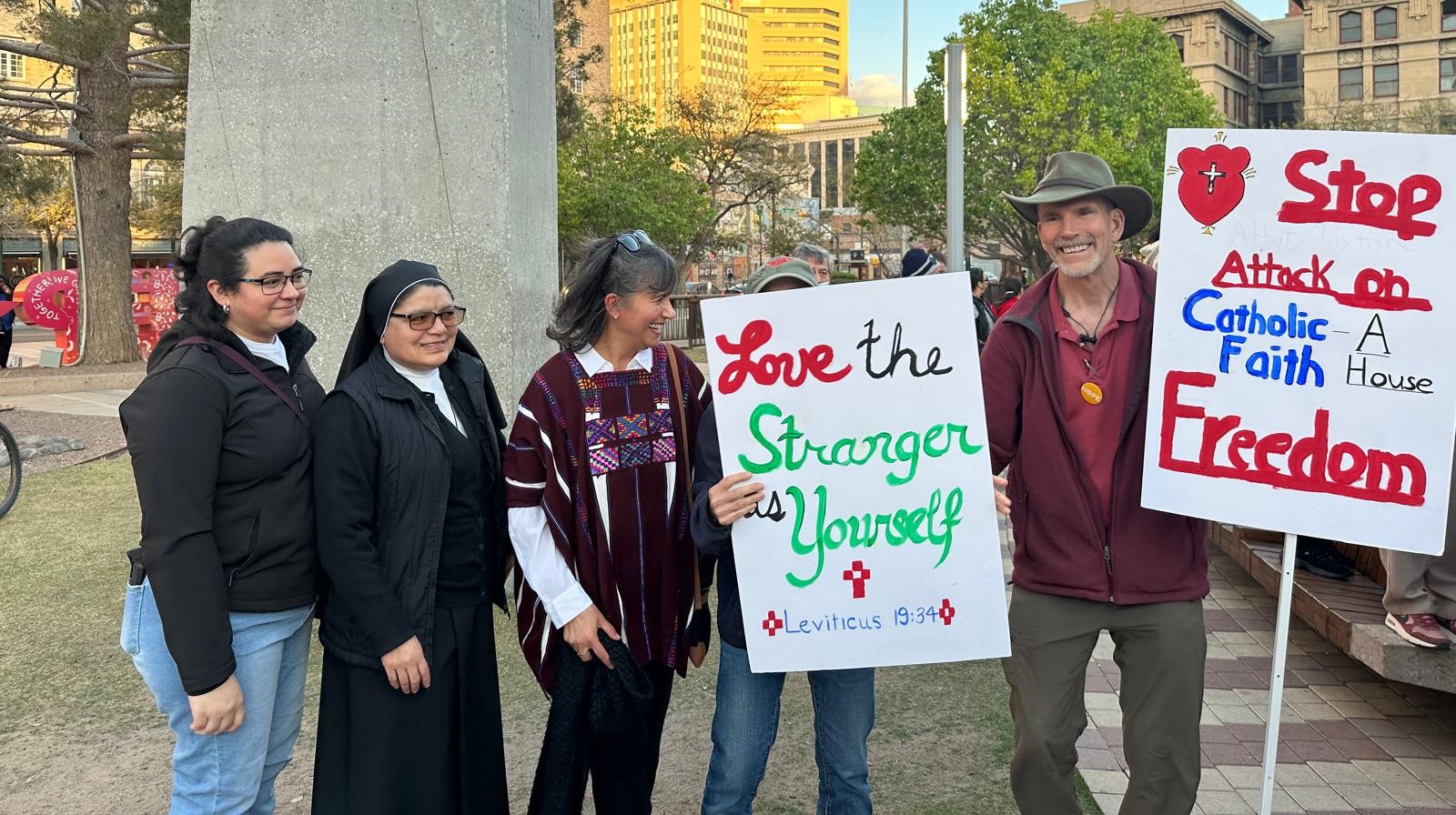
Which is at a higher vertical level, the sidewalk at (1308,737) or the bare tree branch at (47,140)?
the bare tree branch at (47,140)

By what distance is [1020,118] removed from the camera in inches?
1467

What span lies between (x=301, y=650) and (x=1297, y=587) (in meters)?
4.04

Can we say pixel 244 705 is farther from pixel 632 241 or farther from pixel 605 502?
pixel 632 241

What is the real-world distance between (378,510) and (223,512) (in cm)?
34

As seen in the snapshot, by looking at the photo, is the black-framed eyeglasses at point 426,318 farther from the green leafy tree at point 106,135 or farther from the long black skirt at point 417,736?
the green leafy tree at point 106,135

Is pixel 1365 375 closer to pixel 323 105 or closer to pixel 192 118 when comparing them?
pixel 323 105

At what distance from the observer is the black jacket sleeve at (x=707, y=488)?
277 centimetres

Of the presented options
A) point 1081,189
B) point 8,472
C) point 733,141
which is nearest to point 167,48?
point 8,472

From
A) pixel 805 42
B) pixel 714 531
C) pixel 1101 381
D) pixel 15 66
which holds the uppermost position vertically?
pixel 805 42

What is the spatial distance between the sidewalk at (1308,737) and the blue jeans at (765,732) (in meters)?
1.14

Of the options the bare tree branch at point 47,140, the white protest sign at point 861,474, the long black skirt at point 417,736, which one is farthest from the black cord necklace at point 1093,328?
the bare tree branch at point 47,140

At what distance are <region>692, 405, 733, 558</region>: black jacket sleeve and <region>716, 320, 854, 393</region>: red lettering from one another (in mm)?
99

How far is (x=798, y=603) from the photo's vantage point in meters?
2.81

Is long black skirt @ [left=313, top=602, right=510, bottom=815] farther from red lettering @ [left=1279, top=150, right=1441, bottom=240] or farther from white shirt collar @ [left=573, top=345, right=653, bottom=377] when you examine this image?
red lettering @ [left=1279, top=150, right=1441, bottom=240]
